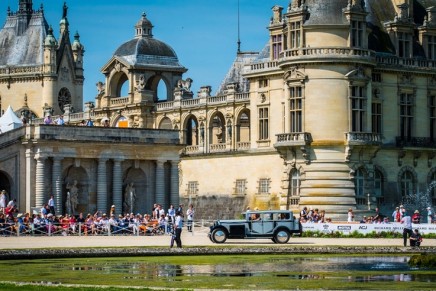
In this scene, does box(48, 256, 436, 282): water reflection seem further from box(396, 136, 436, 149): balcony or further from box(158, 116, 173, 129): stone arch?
box(158, 116, 173, 129): stone arch

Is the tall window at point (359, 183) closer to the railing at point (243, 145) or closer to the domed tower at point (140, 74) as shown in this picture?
the railing at point (243, 145)

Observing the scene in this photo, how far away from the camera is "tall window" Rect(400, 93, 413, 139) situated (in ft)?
285

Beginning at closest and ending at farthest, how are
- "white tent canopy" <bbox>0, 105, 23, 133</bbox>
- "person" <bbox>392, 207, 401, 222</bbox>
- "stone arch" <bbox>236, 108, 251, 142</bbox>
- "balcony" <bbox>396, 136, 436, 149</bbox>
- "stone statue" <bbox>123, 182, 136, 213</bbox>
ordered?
"person" <bbox>392, 207, 401, 222</bbox> → "stone statue" <bbox>123, 182, 136, 213</bbox> → "balcony" <bbox>396, 136, 436, 149</bbox> → "white tent canopy" <bbox>0, 105, 23, 133</bbox> → "stone arch" <bbox>236, 108, 251, 142</bbox>

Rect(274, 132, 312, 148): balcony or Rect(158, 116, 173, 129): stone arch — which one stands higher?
Rect(158, 116, 173, 129): stone arch

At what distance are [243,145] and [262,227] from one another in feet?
93.4

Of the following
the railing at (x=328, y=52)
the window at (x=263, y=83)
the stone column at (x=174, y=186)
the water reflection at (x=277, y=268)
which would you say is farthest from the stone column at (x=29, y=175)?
the water reflection at (x=277, y=268)

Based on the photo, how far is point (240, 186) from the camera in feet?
299

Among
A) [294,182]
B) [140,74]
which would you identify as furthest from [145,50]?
[294,182]

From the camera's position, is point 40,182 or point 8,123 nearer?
point 40,182

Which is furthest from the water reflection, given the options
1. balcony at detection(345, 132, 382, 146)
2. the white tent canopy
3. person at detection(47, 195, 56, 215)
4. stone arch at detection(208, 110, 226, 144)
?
stone arch at detection(208, 110, 226, 144)

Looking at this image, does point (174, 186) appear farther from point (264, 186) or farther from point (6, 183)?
point (6, 183)

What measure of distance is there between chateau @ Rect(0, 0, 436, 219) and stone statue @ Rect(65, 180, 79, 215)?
16.8 inches

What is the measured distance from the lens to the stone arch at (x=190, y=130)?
9975 centimetres

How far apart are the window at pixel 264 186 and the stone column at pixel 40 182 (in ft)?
57.0
